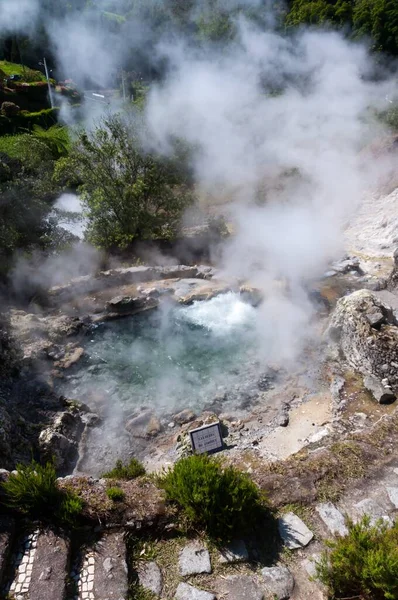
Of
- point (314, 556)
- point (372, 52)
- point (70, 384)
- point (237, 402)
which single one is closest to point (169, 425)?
point (237, 402)

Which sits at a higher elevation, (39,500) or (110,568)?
(39,500)

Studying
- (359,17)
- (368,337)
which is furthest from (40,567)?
(359,17)

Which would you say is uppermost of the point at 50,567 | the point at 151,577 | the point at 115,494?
the point at 115,494

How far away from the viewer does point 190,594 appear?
4336 millimetres

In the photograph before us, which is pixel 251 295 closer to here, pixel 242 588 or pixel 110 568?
pixel 242 588

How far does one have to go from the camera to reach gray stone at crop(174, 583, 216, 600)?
429cm

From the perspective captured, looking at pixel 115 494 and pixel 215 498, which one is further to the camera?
pixel 115 494

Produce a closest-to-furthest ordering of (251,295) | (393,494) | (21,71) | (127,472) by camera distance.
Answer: (393,494) → (127,472) → (251,295) → (21,71)

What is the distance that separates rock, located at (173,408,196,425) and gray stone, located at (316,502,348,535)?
13.4 ft

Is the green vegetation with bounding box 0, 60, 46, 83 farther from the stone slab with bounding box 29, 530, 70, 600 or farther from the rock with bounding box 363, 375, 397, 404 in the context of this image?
the stone slab with bounding box 29, 530, 70, 600

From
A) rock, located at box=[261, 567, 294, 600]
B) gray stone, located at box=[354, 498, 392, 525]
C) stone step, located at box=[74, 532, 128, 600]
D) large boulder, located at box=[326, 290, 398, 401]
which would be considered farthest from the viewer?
large boulder, located at box=[326, 290, 398, 401]

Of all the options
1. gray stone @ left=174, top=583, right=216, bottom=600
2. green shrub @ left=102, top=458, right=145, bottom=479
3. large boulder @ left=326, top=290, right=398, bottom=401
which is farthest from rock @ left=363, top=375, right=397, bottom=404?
gray stone @ left=174, top=583, right=216, bottom=600

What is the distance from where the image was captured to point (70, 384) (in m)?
10.2

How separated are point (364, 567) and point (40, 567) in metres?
3.33
